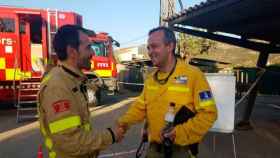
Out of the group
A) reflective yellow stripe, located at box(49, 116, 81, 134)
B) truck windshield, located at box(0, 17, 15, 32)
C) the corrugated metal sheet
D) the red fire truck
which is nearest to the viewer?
reflective yellow stripe, located at box(49, 116, 81, 134)

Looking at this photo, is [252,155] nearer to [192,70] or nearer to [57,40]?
[192,70]

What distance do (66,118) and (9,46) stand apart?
12424mm

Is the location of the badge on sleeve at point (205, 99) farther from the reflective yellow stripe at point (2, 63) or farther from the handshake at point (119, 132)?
the reflective yellow stripe at point (2, 63)

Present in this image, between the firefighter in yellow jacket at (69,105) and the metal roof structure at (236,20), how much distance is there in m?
4.28

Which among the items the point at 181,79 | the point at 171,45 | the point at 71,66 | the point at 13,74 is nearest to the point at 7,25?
the point at 13,74

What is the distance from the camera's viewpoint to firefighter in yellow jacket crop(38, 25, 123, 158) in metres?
2.36

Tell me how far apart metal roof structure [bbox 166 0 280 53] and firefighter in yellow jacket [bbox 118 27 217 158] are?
11.7ft

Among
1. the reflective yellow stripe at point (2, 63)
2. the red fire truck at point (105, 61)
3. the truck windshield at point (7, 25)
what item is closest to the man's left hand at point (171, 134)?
the reflective yellow stripe at point (2, 63)

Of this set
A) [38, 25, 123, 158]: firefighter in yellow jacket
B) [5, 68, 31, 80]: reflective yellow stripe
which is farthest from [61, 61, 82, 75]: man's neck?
[5, 68, 31, 80]: reflective yellow stripe

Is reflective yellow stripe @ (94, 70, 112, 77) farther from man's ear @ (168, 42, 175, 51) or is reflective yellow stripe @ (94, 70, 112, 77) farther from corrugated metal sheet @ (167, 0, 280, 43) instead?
man's ear @ (168, 42, 175, 51)

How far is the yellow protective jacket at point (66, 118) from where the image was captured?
2.35 m

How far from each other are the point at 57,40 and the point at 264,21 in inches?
259

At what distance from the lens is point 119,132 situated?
9.68ft

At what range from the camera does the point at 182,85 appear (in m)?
2.89
